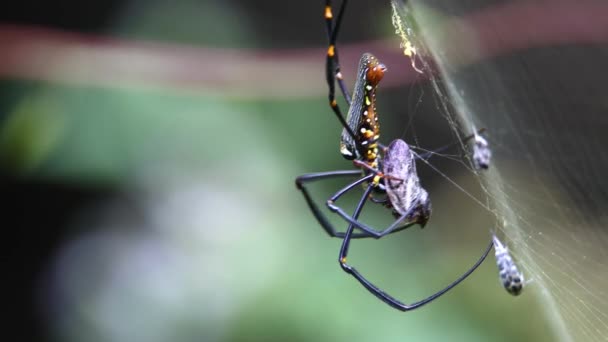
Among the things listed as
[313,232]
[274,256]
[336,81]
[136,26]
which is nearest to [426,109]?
[313,232]

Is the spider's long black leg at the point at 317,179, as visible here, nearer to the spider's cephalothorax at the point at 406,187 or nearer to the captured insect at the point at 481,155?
the spider's cephalothorax at the point at 406,187

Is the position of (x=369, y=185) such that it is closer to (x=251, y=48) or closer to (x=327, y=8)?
(x=327, y=8)

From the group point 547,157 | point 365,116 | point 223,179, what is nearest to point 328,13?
point 365,116

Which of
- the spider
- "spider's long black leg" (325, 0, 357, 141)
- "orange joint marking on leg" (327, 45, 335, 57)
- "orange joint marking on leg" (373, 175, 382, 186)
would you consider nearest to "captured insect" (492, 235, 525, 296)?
the spider

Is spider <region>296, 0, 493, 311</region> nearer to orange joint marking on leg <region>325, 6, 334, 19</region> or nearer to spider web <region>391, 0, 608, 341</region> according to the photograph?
orange joint marking on leg <region>325, 6, 334, 19</region>

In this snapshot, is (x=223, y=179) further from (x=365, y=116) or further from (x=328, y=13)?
(x=328, y=13)

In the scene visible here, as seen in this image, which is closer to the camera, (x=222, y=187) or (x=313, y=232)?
(x=313, y=232)

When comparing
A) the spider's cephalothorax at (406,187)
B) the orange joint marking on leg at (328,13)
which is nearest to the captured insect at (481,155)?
the spider's cephalothorax at (406,187)
